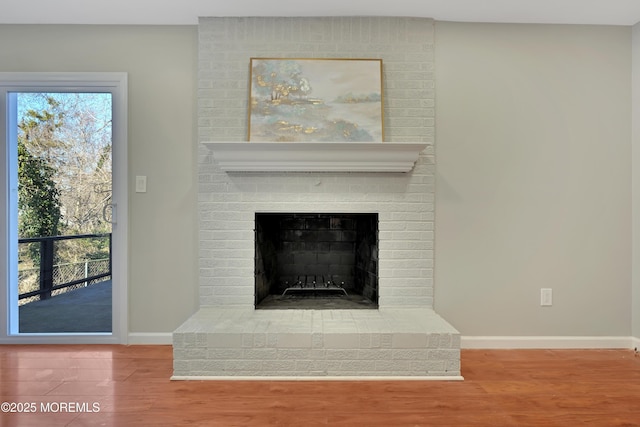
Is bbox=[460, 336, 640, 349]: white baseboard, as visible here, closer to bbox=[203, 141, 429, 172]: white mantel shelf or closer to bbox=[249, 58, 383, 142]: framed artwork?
bbox=[203, 141, 429, 172]: white mantel shelf

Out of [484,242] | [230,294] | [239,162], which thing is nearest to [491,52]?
[484,242]

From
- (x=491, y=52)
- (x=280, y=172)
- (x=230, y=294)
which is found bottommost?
(x=230, y=294)

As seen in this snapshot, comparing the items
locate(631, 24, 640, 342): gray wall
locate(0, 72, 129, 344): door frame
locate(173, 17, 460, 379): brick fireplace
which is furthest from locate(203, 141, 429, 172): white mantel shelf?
locate(631, 24, 640, 342): gray wall

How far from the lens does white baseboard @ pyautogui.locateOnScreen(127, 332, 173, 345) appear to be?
8.08 feet

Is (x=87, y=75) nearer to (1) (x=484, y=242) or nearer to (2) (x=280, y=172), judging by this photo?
(2) (x=280, y=172)

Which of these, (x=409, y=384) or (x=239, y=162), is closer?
(x=409, y=384)

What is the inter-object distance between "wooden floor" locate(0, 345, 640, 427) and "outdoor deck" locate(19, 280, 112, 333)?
31 centimetres

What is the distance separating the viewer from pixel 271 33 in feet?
7.85

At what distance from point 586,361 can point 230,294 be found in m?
2.21

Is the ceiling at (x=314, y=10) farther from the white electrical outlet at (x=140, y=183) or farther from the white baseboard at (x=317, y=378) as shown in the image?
the white baseboard at (x=317, y=378)

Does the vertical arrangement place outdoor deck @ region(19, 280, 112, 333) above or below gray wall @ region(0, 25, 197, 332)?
below

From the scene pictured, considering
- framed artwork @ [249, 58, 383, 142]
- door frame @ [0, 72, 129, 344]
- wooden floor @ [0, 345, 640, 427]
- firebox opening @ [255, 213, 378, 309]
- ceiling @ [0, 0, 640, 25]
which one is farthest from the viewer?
firebox opening @ [255, 213, 378, 309]

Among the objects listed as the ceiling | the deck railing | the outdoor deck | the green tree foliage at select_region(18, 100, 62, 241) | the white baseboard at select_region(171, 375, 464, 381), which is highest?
the ceiling

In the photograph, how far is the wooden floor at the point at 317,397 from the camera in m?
1.59
